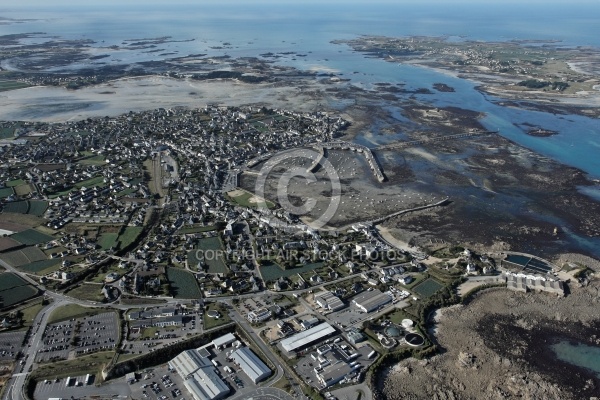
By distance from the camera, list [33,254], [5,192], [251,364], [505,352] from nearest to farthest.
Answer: [251,364] → [505,352] → [33,254] → [5,192]

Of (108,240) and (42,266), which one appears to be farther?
(108,240)

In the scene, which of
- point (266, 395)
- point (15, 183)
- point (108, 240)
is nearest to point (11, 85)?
point (15, 183)

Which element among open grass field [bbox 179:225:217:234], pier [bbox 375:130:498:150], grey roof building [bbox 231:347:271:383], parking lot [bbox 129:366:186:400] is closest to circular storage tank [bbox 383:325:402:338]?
grey roof building [bbox 231:347:271:383]

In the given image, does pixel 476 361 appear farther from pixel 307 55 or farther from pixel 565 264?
pixel 307 55

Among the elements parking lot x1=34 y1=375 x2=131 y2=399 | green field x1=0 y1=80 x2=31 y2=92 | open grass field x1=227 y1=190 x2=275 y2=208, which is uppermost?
green field x1=0 y1=80 x2=31 y2=92

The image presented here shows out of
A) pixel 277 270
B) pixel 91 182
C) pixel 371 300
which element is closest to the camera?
pixel 371 300

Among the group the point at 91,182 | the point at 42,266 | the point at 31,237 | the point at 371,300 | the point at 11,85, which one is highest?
the point at 11,85

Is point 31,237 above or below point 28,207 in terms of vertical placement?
below

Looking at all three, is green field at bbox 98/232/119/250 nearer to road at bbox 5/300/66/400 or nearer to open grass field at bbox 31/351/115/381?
road at bbox 5/300/66/400

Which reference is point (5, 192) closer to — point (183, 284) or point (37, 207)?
point (37, 207)
